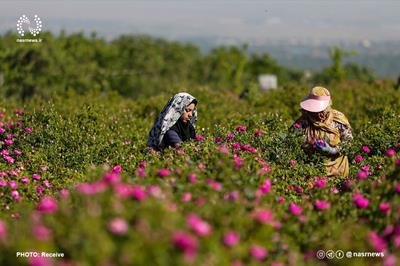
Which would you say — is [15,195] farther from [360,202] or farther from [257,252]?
[360,202]

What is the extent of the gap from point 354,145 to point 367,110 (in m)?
6.78

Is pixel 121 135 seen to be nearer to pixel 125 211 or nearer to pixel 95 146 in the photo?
pixel 95 146

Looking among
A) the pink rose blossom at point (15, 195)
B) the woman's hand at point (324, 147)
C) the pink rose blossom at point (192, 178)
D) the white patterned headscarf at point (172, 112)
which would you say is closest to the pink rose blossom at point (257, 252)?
the pink rose blossom at point (192, 178)

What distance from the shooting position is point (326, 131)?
20.9 feet

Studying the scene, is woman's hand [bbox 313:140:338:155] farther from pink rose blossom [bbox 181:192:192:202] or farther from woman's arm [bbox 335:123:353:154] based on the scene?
pink rose blossom [bbox 181:192:192:202]

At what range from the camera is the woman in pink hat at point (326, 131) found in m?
6.24

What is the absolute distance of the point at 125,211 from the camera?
2586 millimetres

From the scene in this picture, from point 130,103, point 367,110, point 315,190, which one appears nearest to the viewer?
point 315,190

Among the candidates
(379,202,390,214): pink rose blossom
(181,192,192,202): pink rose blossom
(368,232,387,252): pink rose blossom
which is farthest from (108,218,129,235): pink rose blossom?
(379,202,390,214): pink rose blossom

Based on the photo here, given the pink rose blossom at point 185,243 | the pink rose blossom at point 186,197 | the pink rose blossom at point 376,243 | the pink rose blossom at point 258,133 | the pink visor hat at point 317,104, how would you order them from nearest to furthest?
the pink rose blossom at point 185,243 → the pink rose blossom at point 376,243 → the pink rose blossom at point 186,197 → the pink visor hat at point 317,104 → the pink rose blossom at point 258,133

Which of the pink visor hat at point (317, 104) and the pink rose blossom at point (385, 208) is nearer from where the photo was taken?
the pink rose blossom at point (385, 208)

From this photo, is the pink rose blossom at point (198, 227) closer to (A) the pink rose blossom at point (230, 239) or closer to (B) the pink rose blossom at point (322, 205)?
(A) the pink rose blossom at point (230, 239)

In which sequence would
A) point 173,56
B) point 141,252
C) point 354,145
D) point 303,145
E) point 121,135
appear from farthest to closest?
point 173,56 → point 121,135 → point 354,145 → point 303,145 → point 141,252

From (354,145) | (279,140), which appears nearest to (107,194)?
(279,140)
